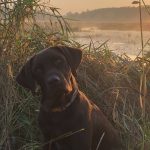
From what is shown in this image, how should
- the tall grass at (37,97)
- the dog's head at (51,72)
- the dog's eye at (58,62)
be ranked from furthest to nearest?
1. the tall grass at (37,97)
2. the dog's eye at (58,62)
3. the dog's head at (51,72)

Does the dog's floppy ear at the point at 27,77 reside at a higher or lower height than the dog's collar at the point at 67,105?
higher

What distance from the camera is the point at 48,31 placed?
24.6ft

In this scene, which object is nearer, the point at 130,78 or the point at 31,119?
the point at 31,119

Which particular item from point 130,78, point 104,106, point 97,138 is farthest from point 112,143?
point 130,78

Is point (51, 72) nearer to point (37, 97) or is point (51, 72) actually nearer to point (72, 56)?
point (72, 56)

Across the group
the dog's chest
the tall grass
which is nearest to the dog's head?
the dog's chest

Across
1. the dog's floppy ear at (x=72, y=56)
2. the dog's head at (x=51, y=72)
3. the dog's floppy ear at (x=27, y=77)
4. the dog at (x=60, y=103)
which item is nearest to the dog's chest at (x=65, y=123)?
the dog at (x=60, y=103)

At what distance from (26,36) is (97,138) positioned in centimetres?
166

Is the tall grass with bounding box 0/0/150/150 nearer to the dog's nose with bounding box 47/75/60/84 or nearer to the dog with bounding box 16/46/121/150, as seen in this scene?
the dog with bounding box 16/46/121/150

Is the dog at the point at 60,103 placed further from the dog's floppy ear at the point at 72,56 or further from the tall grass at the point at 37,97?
the tall grass at the point at 37,97

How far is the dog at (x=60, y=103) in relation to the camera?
5.62m

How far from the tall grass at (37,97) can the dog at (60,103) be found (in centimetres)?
53

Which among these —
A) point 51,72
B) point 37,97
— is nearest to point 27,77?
point 51,72

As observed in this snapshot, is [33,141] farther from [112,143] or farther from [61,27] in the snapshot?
[61,27]
